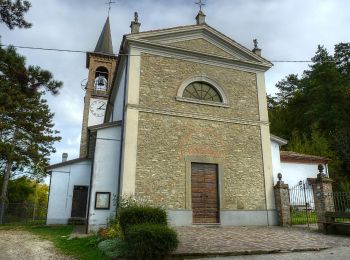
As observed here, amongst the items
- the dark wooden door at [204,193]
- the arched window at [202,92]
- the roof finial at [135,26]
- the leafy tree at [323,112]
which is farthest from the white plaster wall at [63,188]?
the leafy tree at [323,112]

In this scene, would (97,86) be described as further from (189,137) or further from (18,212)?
(189,137)

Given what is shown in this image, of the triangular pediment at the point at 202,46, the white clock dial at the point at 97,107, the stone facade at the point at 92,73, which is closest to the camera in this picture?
the triangular pediment at the point at 202,46

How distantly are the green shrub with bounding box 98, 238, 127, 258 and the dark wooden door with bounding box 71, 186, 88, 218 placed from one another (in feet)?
33.3

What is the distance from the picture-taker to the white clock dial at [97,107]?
24.8m

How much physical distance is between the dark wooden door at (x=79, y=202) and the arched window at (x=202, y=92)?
8593 millimetres

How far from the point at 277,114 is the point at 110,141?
2824cm

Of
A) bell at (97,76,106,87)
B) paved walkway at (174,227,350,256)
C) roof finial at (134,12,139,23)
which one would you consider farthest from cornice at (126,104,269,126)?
bell at (97,76,106,87)

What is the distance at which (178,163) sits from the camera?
12.3m

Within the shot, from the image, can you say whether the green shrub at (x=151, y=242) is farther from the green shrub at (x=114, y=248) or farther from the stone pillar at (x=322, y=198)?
the stone pillar at (x=322, y=198)

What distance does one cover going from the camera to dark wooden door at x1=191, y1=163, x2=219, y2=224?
12242 mm

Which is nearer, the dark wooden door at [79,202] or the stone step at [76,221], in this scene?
the stone step at [76,221]

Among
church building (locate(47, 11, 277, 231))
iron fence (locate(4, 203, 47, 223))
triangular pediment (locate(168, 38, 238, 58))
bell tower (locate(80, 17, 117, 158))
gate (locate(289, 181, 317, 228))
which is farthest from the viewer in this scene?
bell tower (locate(80, 17, 117, 158))

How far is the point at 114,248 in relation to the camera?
736cm

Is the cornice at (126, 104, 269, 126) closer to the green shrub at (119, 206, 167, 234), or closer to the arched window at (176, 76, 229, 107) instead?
the arched window at (176, 76, 229, 107)
